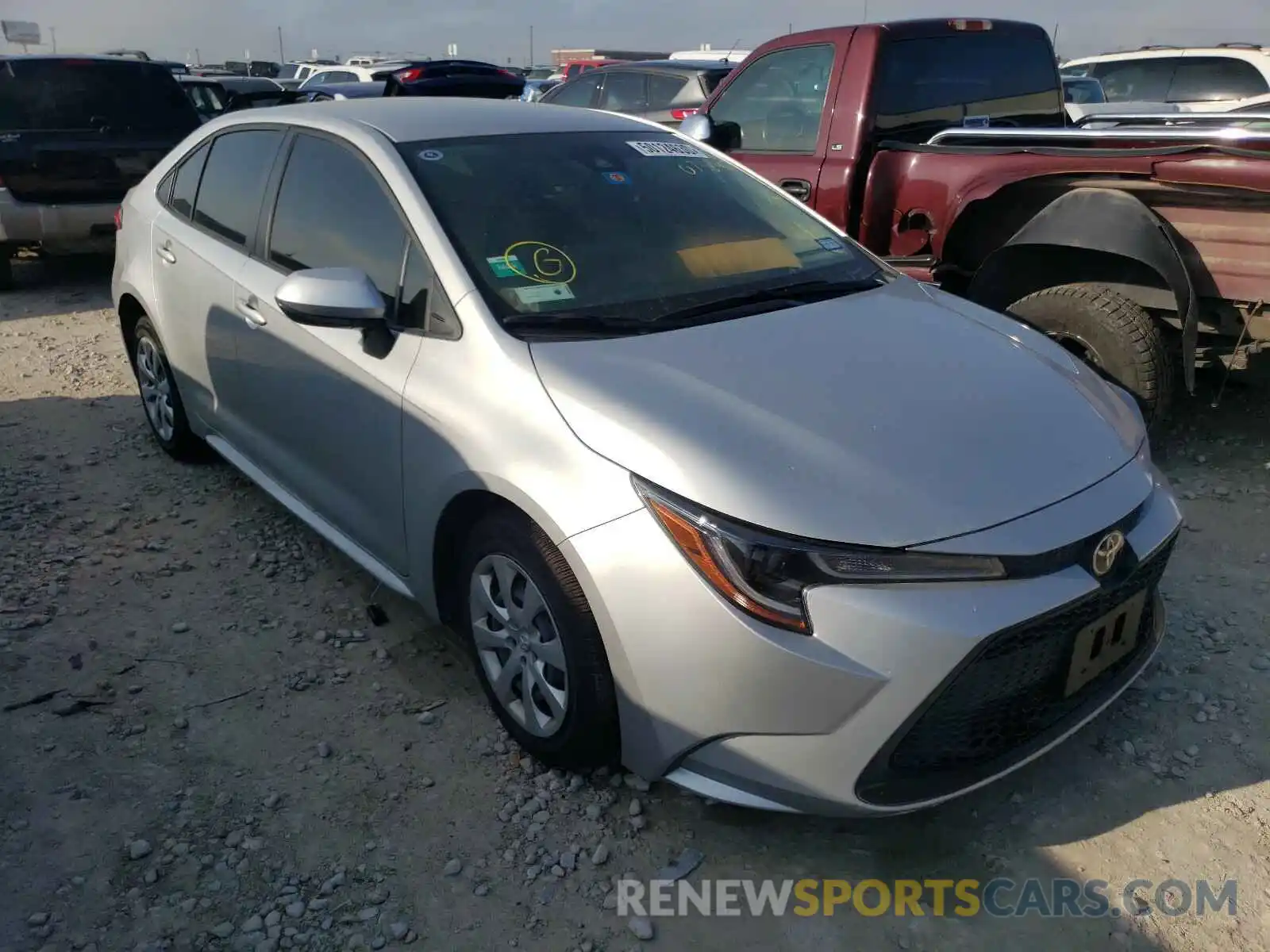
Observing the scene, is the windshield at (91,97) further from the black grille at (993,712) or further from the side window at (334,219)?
the black grille at (993,712)

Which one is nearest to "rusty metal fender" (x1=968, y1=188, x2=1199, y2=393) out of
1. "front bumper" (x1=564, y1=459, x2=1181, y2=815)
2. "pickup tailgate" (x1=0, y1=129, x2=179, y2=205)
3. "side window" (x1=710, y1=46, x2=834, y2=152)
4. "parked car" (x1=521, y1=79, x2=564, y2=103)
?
"side window" (x1=710, y1=46, x2=834, y2=152)

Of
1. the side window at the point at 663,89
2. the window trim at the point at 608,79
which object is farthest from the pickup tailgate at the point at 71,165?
the side window at the point at 663,89

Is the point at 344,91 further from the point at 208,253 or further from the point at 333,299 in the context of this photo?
the point at 333,299

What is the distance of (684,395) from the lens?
2451 mm

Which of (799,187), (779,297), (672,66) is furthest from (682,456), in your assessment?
(672,66)

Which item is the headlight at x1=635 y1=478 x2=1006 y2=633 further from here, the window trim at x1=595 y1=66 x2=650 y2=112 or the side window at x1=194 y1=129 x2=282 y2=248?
the window trim at x1=595 y1=66 x2=650 y2=112

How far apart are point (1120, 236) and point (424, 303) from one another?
283 cm

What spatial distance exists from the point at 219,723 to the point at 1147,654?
257cm

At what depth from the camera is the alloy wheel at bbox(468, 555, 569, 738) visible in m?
2.56

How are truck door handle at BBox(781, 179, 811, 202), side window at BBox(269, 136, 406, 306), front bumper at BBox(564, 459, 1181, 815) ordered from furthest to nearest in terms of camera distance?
truck door handle at BBox(781, 179, 811, 202) → side window at BBox(269, 136, 406, 306) → front bumper at BBox(564, 459, 1181, 815)

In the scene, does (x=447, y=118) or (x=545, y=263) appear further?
(x=447, y=118)

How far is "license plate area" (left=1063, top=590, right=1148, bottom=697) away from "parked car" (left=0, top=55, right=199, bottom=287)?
24.9 feet

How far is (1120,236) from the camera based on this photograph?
4.08 meters

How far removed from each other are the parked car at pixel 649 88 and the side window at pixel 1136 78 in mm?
5290
